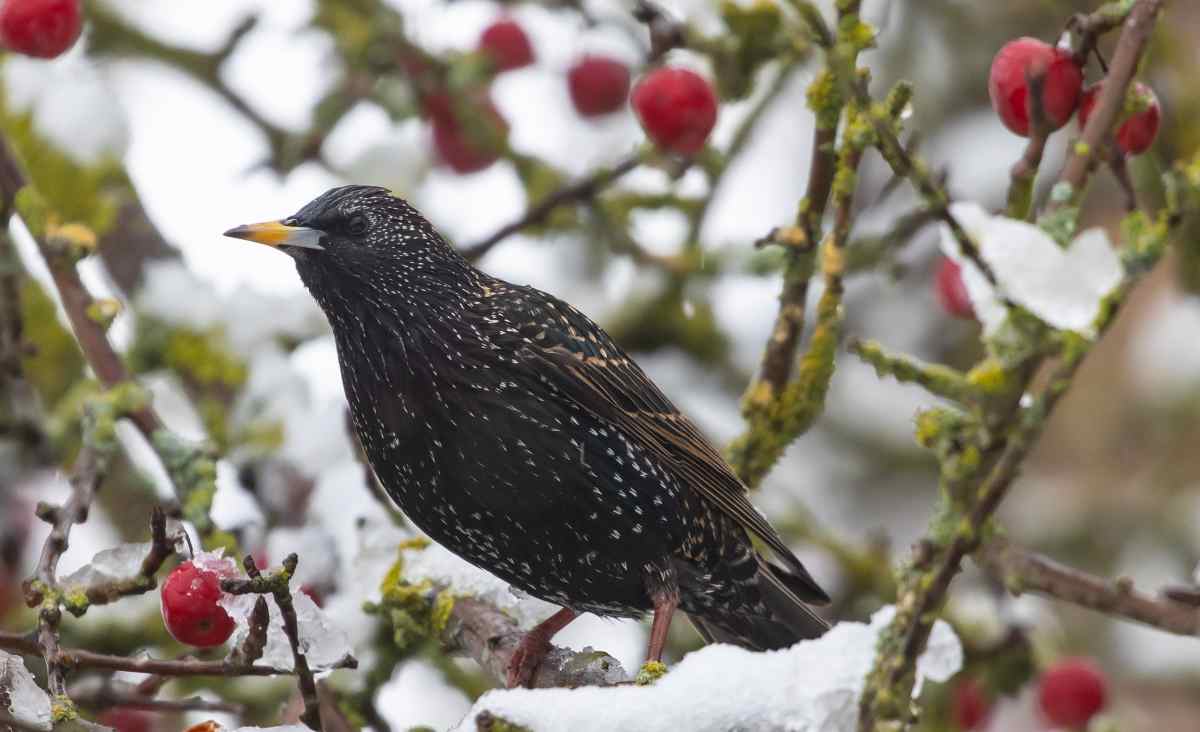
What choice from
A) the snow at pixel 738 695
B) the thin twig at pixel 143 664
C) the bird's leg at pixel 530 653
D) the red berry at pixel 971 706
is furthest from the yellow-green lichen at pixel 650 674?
the red berry at pixel 971 706

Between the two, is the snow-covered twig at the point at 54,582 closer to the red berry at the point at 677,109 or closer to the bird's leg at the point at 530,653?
the bird's leg at the point at 530,653

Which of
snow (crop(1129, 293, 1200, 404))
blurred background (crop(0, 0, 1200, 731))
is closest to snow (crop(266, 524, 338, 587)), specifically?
blurred background (crop(0, 0, 1200, 731))

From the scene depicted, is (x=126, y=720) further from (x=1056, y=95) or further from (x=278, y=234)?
(x=1056, y=95)

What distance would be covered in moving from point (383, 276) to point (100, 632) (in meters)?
1.51

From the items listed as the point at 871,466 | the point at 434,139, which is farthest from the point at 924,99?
the point at 434,139

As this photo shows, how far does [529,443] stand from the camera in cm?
360

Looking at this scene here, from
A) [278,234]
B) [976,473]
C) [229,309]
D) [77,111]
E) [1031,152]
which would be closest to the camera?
[976,473]

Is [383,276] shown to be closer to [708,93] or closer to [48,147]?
[708,93]

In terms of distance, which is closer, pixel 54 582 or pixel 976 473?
pixel 976 473

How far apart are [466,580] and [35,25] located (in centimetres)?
159

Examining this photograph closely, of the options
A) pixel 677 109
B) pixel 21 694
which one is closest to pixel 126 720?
pixel 21 694

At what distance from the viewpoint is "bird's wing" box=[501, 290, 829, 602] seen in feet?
12.5

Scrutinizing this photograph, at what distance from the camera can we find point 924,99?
7.12 m

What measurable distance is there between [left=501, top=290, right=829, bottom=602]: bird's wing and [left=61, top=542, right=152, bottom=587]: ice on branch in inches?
44.2
